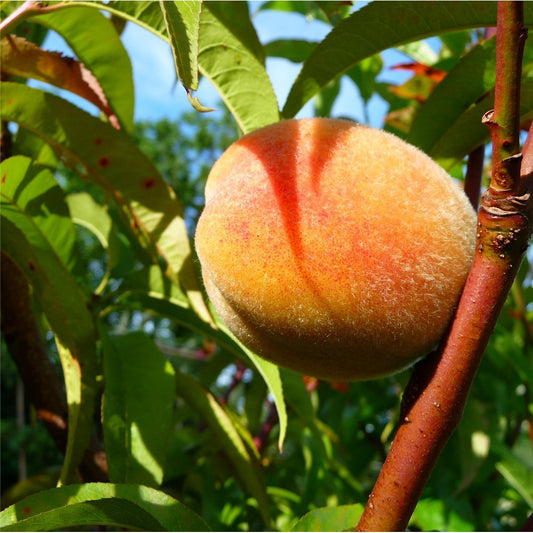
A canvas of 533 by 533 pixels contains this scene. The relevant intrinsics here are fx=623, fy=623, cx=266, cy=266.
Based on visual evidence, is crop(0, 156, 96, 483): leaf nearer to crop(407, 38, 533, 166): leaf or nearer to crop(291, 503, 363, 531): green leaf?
crop(291, 503, 363, 531): green leaf

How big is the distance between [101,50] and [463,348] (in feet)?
2.04

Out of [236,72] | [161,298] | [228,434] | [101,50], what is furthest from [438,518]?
[101,50]

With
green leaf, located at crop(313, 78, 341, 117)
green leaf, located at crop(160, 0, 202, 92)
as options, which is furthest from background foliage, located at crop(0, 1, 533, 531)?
green leaf, located at crop(313, 78, 341, 117)

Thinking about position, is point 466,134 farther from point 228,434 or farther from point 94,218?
point 94,218

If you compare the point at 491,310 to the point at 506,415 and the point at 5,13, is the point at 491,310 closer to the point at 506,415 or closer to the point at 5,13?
the point at 5,13

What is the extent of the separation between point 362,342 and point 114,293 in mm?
568

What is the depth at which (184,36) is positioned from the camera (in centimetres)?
41

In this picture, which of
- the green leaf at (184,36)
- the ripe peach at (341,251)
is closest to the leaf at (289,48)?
the ripe peach at (341,251)

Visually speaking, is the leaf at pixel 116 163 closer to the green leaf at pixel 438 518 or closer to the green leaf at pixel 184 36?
the green leaf at pixel 184 36

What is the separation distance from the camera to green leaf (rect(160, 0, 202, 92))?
A: 40cm

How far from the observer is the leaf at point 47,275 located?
31.1 inches

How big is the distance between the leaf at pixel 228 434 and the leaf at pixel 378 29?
1.71 feet

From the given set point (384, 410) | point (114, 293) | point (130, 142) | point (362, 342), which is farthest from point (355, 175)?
point (384, 410)

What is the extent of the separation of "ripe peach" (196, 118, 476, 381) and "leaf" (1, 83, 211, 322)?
0.27 metres
